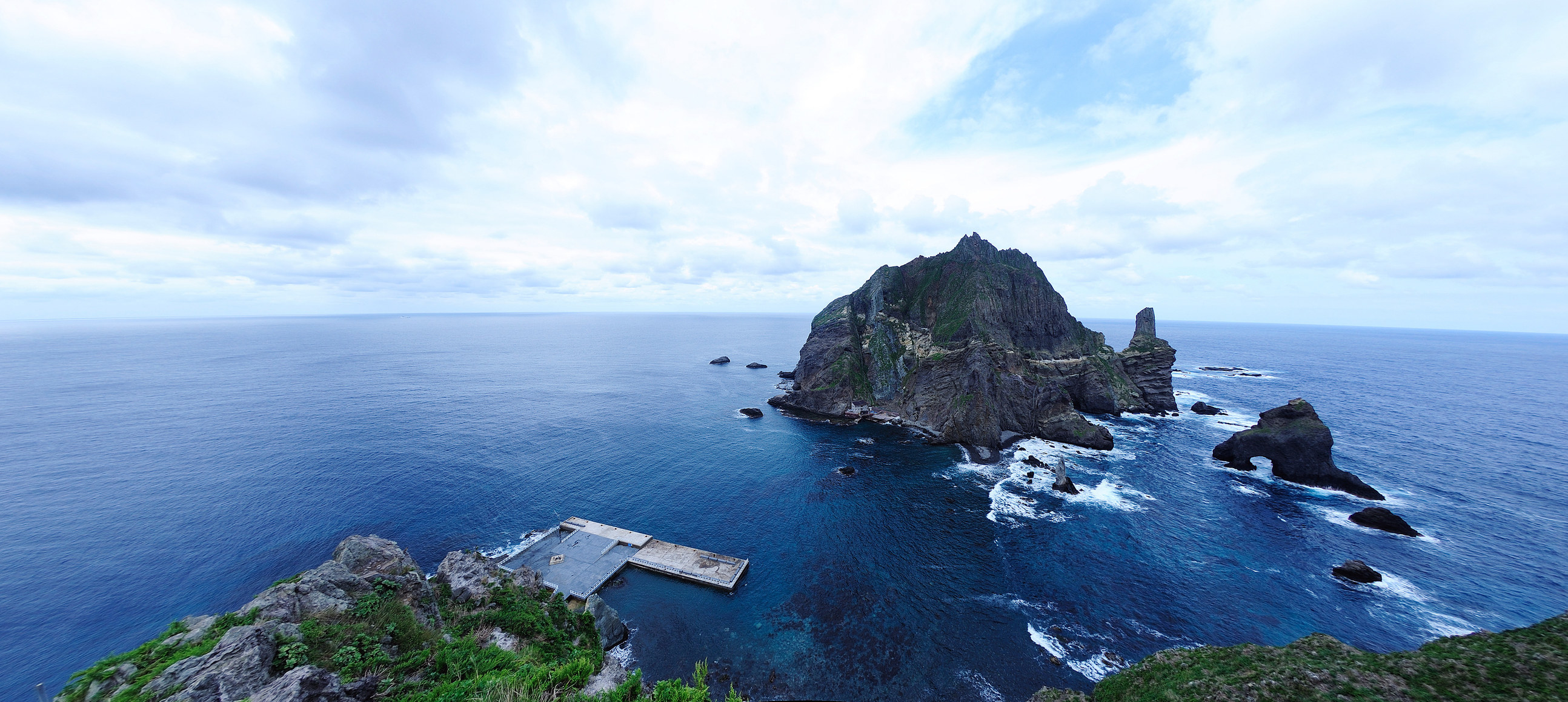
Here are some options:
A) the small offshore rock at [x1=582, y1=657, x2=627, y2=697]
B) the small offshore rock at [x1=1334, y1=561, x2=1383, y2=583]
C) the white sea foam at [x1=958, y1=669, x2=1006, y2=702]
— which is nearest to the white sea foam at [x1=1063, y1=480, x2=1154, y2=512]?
the small offshore rock at [x1=1334, y1=561, x2=1383, y2=583]

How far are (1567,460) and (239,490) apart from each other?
19911 cm

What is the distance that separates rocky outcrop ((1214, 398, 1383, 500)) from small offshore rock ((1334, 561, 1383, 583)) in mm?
26240

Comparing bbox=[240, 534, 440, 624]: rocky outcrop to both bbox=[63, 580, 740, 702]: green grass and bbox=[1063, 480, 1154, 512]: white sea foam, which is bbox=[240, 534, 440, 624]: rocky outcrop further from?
bbox=[1063, 480, 1154, 512]: white sea foam

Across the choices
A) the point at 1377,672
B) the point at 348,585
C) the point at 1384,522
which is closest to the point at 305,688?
the point at 348,585

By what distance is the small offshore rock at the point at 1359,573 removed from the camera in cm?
4684

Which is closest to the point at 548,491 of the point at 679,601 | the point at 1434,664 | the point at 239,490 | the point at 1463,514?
the point at 679,601

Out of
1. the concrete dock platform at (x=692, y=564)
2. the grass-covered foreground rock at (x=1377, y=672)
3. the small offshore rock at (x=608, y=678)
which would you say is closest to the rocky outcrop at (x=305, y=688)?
the small offshore rock at (x=608, y=678)

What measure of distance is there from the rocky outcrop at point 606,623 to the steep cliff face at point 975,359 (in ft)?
211

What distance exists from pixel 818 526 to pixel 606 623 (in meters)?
26.3

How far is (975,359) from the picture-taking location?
295ft

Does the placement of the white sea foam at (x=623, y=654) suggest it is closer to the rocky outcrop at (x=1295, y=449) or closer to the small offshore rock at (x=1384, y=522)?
the small offshore rock at (x=1384, y=522)

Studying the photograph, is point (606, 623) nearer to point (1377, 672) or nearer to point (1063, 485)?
point (1377, 672)

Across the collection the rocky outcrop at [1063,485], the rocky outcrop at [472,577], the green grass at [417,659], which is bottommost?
the rocky outcrop at [1063,485]

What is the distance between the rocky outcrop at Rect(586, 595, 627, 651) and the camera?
39469 millimetres
